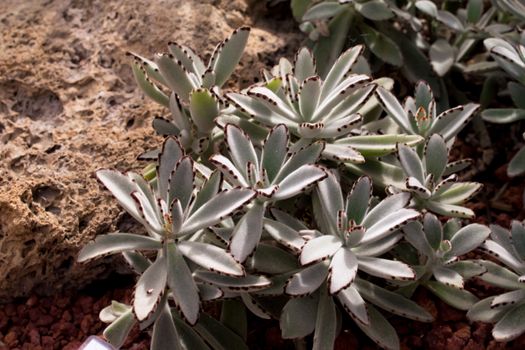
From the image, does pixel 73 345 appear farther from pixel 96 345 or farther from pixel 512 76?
pixel 512 76

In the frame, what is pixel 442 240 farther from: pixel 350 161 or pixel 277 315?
pixel 277 315

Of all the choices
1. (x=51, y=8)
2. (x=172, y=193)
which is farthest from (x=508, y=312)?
(x=51, y=8)

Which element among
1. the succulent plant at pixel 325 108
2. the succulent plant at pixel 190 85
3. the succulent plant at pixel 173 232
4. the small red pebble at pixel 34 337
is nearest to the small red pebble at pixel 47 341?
the small red pebble at pixel 34 337

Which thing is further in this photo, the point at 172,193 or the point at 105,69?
the point at 105,69

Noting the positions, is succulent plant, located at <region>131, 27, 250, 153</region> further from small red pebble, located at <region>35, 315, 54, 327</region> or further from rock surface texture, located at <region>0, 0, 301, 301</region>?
small red pebble, located at <region>35, 315, 54, 327</region>

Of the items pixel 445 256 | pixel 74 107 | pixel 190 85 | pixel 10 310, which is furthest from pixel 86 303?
pixel 445 256

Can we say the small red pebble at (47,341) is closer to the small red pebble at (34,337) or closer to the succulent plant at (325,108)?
the small red pebble at (34,337)

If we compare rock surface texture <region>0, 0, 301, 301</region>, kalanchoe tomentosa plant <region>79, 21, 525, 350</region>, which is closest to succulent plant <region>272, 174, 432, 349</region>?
kalanchoe tomentosa plant <region>79, 21, 525, 350</region>
